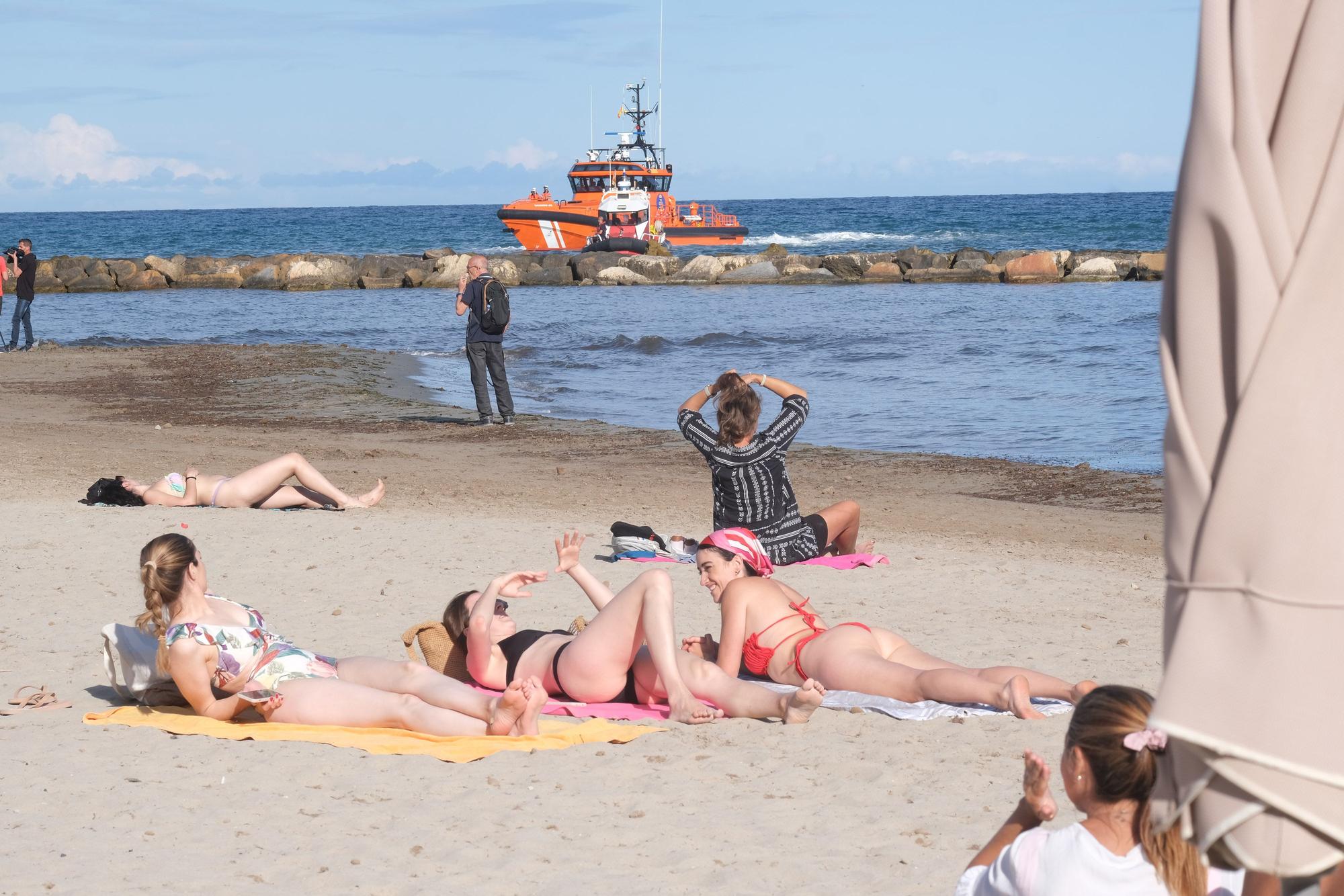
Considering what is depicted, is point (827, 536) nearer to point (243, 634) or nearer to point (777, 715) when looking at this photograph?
point (777, 715)

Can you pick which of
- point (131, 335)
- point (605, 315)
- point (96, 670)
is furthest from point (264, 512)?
point (605, 315)

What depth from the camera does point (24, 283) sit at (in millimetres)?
21422

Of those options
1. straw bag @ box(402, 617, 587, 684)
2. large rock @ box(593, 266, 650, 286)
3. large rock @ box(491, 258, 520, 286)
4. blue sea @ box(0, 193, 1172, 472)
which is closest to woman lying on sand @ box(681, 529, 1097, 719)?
straw bag @ box(402, 617, 587, 684)

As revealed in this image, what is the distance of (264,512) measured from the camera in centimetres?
962

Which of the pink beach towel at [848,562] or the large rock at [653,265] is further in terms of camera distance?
the large rock at [653,265]

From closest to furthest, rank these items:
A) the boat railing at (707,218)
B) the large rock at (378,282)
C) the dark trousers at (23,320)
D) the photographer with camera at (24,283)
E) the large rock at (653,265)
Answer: the photographer with camera at (24,283), the dark trousers at (23,320), the large rock at (378,282), the large rock at (653,265), the boat railing at (707,218)

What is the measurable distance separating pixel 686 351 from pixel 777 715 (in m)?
20.6

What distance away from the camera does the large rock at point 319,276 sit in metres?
42.5

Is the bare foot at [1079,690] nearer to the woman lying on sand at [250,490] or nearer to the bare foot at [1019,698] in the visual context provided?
the bare foot at [1019,698]

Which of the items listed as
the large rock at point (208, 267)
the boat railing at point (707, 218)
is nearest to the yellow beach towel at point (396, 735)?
the large rock at point (208, 267)

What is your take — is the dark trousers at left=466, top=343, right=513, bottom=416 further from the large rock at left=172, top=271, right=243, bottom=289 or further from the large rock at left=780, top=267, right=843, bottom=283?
the large rock at left=172, top=271, right=243, bottom=289

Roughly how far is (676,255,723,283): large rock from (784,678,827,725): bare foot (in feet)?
126

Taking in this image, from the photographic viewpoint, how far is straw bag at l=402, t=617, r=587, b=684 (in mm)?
5570

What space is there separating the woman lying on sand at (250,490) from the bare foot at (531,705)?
5113 millimetres
